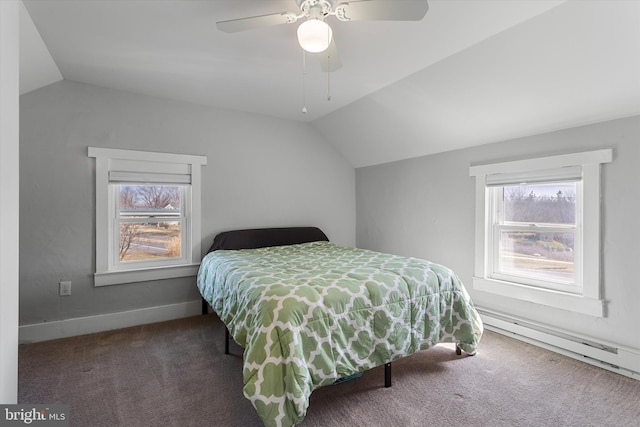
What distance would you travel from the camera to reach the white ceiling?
1766 mm

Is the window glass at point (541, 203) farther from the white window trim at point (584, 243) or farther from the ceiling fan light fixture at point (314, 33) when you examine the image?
the ceiling fan light fixture at point (314, 33)

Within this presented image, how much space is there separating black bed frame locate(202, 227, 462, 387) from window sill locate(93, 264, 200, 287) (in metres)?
0.32

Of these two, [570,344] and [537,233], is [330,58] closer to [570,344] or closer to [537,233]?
[537,233]

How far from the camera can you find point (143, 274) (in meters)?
3.08

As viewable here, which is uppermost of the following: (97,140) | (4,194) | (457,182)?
(97,140)

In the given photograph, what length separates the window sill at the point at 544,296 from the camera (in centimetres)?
228

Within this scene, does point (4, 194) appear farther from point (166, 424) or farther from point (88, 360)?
point (88, 360)

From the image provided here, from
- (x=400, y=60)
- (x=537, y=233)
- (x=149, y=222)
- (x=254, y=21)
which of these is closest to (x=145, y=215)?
(x=149, y=222)

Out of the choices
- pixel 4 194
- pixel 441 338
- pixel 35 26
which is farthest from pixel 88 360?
pixel 441 338

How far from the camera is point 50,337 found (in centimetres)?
269

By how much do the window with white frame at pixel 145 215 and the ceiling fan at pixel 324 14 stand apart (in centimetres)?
200

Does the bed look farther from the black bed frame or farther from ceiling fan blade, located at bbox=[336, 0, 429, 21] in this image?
ceiling fan blade, located at bbox=[336, 0, 429, 21]

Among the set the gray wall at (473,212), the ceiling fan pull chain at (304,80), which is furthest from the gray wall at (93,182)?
the gray wall at (473,212)

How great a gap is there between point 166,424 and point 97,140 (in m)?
2.52
